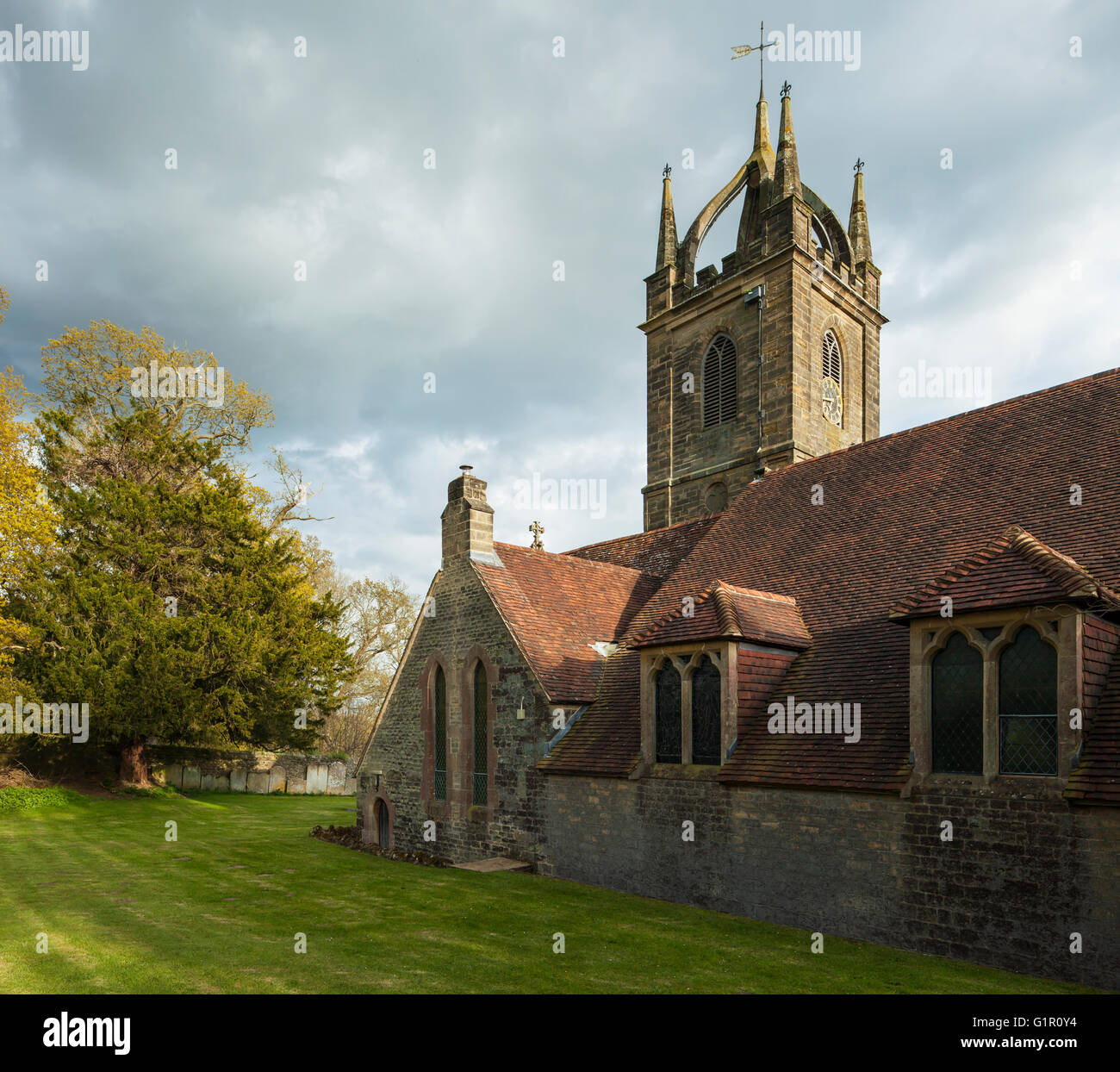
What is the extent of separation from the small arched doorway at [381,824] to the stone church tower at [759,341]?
526 inches

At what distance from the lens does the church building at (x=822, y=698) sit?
9.42 meters

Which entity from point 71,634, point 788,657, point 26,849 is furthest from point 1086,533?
point 71,634

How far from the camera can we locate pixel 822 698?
12.5m

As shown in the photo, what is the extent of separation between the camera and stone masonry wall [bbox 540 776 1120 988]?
8836mm

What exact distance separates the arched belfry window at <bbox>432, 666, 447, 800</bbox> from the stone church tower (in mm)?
11641

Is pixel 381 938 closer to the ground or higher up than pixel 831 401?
closer to the ground

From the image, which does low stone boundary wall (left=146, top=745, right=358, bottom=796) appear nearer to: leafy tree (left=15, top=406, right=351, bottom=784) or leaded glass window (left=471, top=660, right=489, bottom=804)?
leafy tree (left=15, top=406, right=351, bottom=784)

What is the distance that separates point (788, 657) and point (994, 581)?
418 cm

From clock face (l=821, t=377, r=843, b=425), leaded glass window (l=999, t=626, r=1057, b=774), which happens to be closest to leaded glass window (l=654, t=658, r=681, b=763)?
leaded glass window (l=999, t=626, r=1057, b=774)

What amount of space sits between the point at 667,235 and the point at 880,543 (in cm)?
1991

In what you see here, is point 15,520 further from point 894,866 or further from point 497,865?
point 894,866
